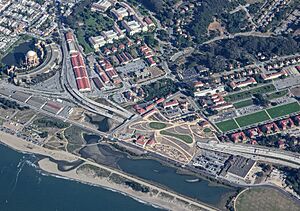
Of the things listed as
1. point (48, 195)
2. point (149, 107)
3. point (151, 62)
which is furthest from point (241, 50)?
point (48, 195)

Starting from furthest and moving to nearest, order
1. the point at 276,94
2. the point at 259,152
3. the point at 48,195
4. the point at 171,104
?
the point at 276,94 → the point at 171,104 → the point at 259,152 → the point at 48,195

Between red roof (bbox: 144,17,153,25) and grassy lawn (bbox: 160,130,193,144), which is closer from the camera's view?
A: grassy lawn (bbox: 160,130,193,144)

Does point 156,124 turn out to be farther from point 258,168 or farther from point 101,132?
point 258,168

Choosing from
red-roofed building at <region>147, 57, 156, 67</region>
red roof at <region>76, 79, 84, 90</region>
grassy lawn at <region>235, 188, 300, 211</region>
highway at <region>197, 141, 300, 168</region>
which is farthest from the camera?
red-roofed building at <region>147, 57, 156, 67</region>

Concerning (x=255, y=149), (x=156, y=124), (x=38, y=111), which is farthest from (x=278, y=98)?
(x=38, y=111)

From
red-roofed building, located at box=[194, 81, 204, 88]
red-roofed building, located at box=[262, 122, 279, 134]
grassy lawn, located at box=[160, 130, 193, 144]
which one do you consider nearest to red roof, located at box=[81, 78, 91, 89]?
grassy lawn, located at box=[160, 130, 193, 144]

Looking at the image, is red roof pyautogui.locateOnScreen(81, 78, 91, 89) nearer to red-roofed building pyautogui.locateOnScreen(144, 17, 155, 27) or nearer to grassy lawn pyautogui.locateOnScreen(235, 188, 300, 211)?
red-roofed building pyautogui.locateOnScreen(144, 17, 155, 27)

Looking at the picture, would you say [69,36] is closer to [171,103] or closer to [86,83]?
[86,83]
